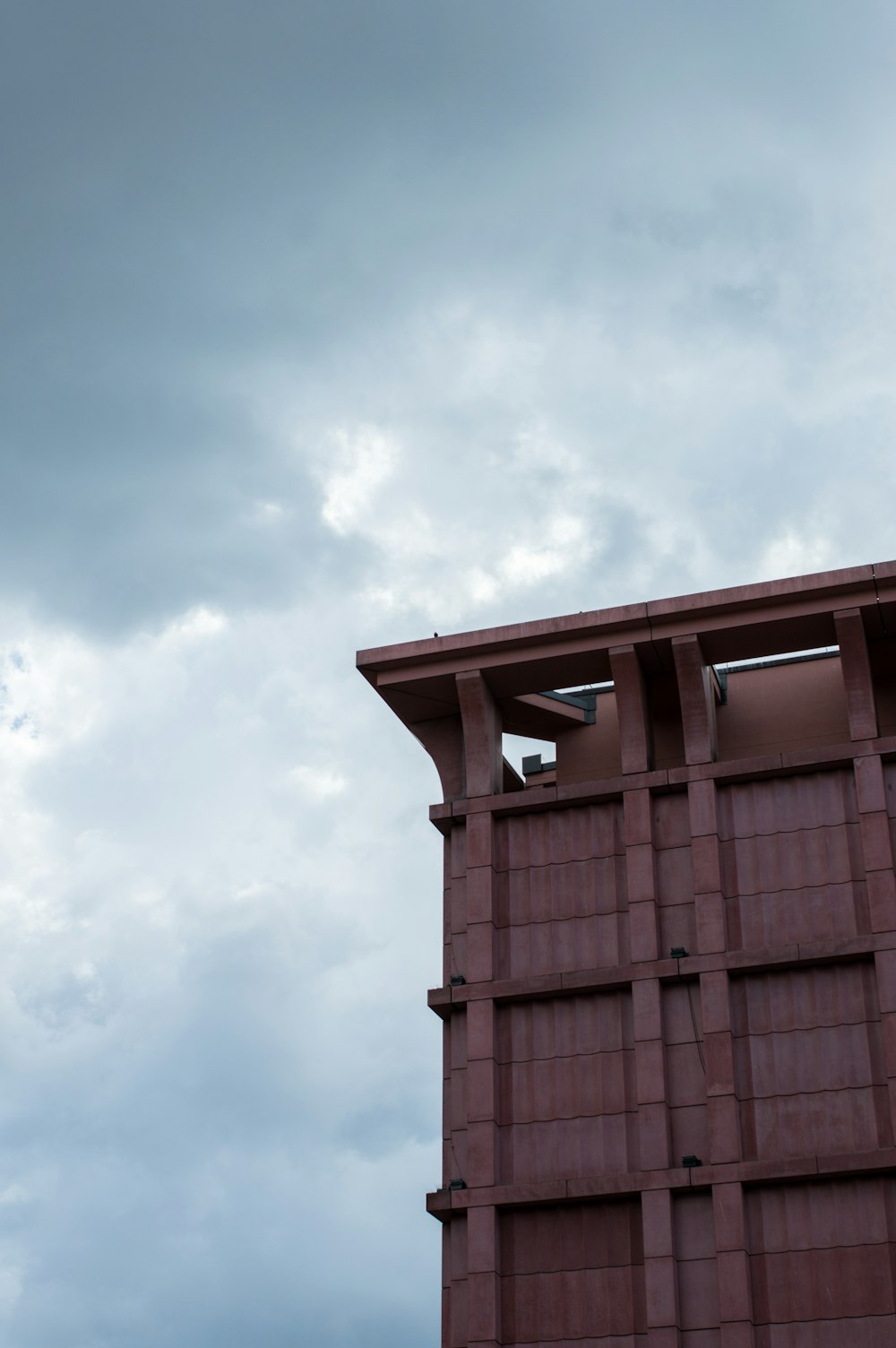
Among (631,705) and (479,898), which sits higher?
(631,705)

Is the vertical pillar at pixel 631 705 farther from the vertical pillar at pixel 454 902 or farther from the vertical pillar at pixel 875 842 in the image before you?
the vertical pillar at pixel 875 842

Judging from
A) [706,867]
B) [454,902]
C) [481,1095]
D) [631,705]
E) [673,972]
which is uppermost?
[631,705]

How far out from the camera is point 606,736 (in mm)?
44375

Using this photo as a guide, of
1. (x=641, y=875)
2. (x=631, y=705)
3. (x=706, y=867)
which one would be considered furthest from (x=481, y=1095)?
(x=631, y=705)

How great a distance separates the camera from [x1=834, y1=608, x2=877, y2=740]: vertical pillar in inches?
1578

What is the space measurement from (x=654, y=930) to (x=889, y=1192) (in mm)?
7446

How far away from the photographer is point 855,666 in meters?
40.5

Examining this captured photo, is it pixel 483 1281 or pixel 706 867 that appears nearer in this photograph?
pixel 483 1281

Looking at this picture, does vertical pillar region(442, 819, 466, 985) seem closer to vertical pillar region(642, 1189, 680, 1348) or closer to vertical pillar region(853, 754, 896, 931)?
vertical pillar region(642, 1189, 680, 1348)

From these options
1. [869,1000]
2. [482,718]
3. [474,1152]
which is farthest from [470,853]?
[869,1000]

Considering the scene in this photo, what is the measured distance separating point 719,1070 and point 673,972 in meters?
2.45

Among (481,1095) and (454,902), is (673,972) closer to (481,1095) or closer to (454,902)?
(481,1095)

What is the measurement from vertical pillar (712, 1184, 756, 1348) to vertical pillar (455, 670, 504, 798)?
448 inches

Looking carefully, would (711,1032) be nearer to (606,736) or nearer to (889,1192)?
(889,1192)
